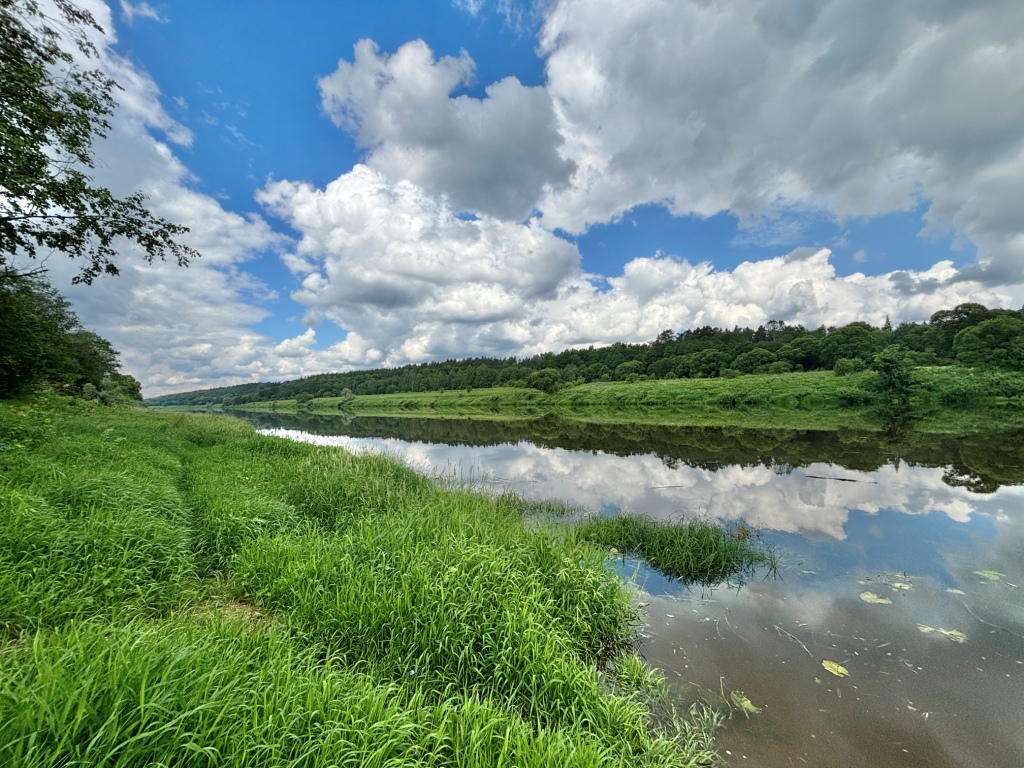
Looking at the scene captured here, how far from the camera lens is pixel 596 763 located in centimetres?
287

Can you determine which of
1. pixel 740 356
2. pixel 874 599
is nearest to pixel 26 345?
pixel 874 599

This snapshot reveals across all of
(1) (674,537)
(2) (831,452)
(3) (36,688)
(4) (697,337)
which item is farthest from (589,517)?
(4) (697,337)

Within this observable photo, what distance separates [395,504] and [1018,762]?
8917 millimetres

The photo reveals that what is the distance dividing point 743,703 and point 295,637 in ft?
15.9

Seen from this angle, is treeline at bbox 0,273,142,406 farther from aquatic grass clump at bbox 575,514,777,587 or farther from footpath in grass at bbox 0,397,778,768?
aquatic grass clump at bbox 575,514,777,587

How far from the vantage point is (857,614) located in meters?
6.10

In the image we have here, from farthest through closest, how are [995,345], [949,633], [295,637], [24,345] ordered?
[995,345], [24,345], [949,633], [295,637]

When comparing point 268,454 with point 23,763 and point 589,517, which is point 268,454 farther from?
point 23,763

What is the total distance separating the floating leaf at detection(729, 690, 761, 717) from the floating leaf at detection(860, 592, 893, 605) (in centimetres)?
374

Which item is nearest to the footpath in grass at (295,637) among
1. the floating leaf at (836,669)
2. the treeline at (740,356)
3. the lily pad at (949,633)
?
the floating leaf at (836,669)

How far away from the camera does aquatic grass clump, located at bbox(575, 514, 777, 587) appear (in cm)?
774

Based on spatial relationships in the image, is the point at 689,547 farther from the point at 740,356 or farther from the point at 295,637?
the point at 740,356

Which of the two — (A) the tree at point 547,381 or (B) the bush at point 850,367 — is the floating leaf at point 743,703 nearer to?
(B) the bush at point 850,367

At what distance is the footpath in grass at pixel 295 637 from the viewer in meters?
2.34
